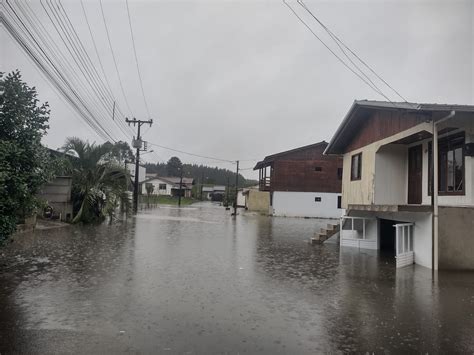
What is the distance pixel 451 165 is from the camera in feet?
35.1

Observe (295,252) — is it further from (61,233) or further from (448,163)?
(61,233)

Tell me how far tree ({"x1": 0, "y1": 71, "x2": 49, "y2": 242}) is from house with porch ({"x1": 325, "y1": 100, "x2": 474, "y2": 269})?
8.32 m

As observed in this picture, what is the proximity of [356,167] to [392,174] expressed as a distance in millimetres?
2059

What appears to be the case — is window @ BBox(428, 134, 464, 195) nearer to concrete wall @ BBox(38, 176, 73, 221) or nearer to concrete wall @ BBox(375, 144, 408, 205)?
concrete wall @ BBox(375, 144, 408, 205)

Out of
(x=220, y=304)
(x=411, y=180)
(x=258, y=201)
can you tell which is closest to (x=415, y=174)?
(x=411, y=180)

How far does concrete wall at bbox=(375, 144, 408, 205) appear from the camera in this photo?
1320 centimetres

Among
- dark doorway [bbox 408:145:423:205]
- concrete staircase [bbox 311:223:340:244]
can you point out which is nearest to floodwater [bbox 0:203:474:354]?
dark doorway [bbox 408:145:423:205]

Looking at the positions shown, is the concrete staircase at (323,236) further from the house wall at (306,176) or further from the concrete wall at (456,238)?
the house wall at (306,176)

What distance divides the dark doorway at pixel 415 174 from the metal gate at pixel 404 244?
69.4 inches

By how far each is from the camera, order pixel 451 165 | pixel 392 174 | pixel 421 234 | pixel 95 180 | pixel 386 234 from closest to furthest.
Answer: pixel 421 234 → pixel 451 165 → pixel 392 174 → pixel 386 234 → pixel 95 180

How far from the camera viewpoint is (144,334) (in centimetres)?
473

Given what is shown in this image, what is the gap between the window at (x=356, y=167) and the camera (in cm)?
1473

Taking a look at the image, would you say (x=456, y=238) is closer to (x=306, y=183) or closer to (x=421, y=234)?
(x=421, y=234)

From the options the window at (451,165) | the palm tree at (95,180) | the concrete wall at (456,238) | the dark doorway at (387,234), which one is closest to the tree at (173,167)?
the palm tree at (95,180)
